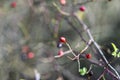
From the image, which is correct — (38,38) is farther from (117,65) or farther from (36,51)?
(117,65)

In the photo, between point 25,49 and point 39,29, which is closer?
point 25,49

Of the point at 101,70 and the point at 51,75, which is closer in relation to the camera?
the point at 101,70

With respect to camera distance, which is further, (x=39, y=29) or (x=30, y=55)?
(x=39, y=29)

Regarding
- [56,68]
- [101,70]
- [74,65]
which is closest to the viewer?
[101,70]

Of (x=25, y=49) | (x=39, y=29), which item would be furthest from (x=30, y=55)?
(x=39, y=29)

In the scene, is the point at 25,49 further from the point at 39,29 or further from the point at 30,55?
the point at 39,29

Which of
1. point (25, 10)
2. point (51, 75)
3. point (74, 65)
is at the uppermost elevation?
point (25, 10)

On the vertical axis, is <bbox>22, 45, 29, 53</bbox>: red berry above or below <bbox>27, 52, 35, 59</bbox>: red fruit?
above

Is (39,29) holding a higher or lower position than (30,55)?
higher

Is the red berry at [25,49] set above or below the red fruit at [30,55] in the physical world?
above

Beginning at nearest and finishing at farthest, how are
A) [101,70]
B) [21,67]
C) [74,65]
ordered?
[101,70]
[74,65]
[21,67]

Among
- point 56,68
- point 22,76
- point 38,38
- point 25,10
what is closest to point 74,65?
point 56,68
